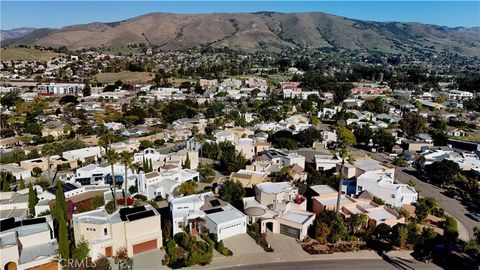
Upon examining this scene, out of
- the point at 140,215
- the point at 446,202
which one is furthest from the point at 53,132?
the point at 446,202

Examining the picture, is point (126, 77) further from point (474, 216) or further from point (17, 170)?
point (474, 216)

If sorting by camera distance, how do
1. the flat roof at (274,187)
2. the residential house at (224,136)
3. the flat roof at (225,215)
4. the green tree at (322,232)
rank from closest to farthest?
the green tree at (322,232)
the flat roof at (225,215)
the flat roof at (274,187)
the residential house at (224,136)

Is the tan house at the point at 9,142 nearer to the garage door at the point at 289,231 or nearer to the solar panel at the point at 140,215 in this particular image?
the solar panel at the point at 140,215

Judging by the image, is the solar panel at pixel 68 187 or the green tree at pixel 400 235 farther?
the solar panel at pixel 68 187

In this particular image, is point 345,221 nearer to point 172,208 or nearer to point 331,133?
A: point 172,208

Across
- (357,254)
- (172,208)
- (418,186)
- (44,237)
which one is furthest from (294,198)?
(44,237)

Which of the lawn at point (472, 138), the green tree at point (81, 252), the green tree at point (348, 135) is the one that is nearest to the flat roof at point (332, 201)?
the green tree at point (81, 252)

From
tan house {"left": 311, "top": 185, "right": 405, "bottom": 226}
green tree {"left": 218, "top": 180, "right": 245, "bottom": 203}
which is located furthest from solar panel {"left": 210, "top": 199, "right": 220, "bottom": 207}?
tan house {"left": 311, "top": 185, "right": 405, "bottom": 226}
